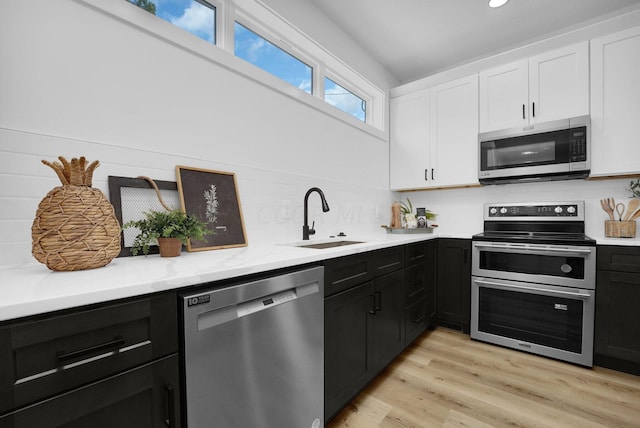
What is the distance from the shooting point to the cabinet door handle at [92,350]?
0.65 metres

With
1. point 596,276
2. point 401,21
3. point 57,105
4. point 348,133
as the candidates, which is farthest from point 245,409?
point 401,21

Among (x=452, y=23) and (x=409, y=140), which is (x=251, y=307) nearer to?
(x=409, y=140)

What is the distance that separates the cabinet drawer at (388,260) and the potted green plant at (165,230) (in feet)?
3.57

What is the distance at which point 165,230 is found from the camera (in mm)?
1211

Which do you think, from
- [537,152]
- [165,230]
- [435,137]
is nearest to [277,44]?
[165,230]

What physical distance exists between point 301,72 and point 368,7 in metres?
0.78

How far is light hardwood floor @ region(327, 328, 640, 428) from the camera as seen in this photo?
1.56 m

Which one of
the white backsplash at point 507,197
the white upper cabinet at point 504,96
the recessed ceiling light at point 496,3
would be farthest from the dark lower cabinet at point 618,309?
the recessed ceiling light at point 496,3

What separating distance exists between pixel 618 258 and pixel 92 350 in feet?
9.87

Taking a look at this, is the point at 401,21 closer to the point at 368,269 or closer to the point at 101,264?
the point at 368,269

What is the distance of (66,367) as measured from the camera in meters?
0.66

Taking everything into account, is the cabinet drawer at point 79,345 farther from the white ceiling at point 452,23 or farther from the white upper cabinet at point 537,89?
the white upper cabinet at point 537,89

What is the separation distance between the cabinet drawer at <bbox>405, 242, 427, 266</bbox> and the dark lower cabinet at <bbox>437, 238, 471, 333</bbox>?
35cm

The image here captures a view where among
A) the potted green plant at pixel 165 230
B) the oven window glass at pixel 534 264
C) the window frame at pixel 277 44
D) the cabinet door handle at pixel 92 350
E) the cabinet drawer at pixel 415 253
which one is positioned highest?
the window frame at pixel 277 44
